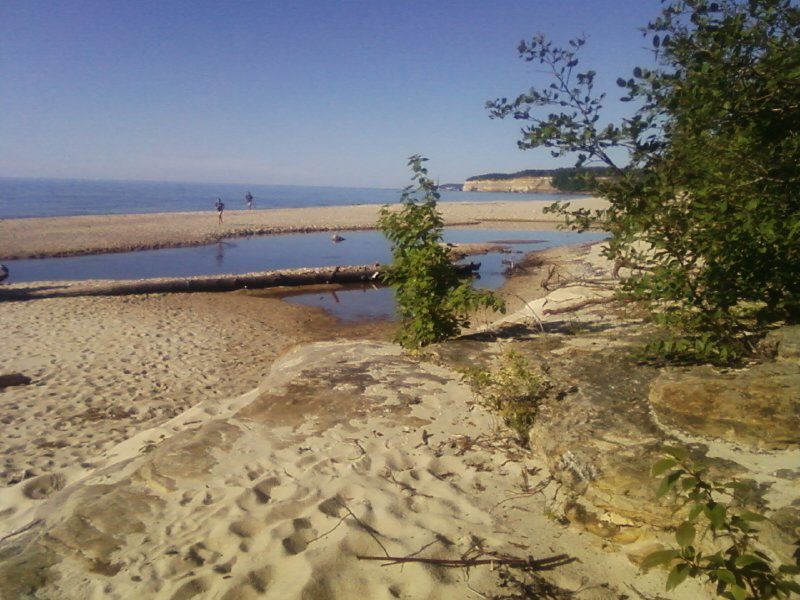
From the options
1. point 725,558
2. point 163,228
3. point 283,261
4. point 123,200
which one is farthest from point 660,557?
point 123,200

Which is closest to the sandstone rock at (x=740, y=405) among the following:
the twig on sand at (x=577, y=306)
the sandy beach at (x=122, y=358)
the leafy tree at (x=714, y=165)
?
the leafy tree at (x=714, y=165)

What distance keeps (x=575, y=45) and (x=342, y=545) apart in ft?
11.7

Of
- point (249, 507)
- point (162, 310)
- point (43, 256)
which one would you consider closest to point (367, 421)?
point (249, 507)

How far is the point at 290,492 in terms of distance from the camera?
364 cm

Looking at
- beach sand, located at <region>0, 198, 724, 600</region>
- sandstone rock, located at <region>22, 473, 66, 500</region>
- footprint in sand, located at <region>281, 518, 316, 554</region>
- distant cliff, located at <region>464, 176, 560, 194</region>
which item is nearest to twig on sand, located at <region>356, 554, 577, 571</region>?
beach sand, located at <region>0, 198, 724, 600</region>

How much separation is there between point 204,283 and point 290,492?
48.0ft

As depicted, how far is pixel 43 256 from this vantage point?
79.8 ft

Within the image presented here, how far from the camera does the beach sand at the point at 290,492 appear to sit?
2775 millimetres

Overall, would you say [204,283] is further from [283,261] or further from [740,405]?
[740,405]

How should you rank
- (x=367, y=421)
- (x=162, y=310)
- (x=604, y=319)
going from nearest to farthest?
(x=367, y=421)
(x=604, y=319)
(x=162, y=310)

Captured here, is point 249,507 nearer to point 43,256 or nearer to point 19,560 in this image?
point 19,560

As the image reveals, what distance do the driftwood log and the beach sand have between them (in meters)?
8.87

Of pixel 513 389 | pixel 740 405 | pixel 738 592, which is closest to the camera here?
pixel 738 592

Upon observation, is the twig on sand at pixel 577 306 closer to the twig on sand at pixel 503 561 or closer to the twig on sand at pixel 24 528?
the twig on sand at pixel 503 561
